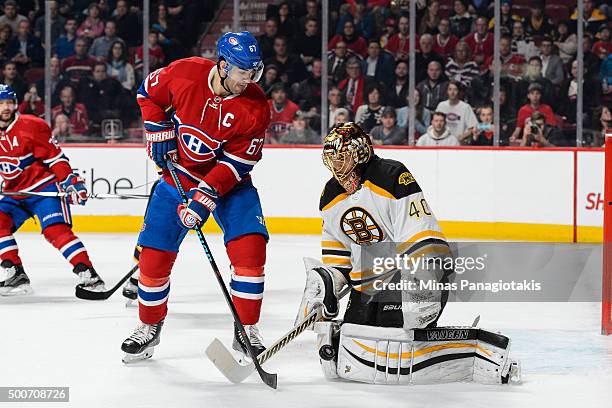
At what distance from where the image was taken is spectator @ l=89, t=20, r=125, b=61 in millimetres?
8953

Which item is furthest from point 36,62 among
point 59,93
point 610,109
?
point 610,109

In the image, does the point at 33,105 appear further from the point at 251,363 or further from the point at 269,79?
the point at 251,363

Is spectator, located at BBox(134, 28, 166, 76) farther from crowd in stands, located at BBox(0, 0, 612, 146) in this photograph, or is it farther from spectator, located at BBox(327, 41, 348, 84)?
spectator, located at BBox(327, 41, 348, 84)

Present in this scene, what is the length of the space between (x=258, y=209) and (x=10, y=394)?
41.3 inches

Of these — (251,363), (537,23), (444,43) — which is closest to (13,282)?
(251,363)

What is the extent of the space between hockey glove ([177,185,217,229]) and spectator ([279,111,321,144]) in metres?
4.71

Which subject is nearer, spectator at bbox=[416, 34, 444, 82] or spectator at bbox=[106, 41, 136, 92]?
spectator at bbox=[416, 34, 444, 82]

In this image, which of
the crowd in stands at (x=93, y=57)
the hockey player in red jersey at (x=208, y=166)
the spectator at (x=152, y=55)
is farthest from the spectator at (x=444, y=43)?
the hockey player in red jersey at (x=208, y=166)

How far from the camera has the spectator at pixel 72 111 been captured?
28.7 feet

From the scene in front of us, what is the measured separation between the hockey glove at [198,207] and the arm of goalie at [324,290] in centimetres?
46

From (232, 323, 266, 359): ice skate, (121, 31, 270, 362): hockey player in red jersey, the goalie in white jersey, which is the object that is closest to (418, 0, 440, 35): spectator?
(121, 31, 270, 362): hockey player in red jersey

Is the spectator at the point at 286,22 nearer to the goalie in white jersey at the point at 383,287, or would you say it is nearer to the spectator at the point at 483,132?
the spectator at the point at 483,132

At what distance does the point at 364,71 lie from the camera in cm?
859

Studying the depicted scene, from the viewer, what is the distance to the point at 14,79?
29.5 ft
